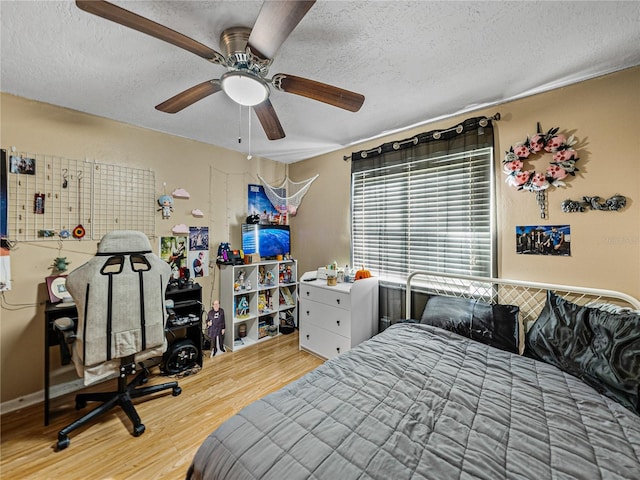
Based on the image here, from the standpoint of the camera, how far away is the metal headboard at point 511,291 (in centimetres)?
168

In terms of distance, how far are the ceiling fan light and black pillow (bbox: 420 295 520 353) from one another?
81.6 inches

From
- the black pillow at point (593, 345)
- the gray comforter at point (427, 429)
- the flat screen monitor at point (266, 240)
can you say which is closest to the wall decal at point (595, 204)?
the black pillow at point (593, 345)

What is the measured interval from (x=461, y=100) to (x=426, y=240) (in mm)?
1237

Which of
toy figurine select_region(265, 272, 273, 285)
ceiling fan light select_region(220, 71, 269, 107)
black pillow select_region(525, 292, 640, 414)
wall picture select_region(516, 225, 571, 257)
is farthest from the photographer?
toy figurine select_region(265, 272, 273, 285)

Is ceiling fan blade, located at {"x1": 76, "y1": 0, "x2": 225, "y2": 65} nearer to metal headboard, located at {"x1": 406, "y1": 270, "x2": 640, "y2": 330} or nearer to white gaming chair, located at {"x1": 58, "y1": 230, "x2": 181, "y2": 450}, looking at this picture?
white gaming chair, located at {"x1": 58, "y1": 230, "x2": 181, "y2": 450}

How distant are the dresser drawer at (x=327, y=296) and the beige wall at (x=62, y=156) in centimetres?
116

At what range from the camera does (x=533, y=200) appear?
6.41 feet

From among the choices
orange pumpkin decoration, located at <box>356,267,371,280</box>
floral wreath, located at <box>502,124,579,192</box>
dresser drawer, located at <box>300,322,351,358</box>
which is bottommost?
dresser drawer, located at <box>300,322,351,358</box>

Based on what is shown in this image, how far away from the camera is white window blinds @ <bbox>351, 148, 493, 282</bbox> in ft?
7.27

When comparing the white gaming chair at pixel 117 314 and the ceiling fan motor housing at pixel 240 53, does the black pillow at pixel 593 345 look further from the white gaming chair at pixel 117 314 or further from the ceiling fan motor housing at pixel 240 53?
the white gaming chair at pixel 117 314

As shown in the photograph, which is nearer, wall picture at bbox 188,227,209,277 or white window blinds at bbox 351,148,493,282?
white window blinds at bbox 351,148,493,282

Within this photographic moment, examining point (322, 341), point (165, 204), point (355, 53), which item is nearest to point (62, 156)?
point (165, 204)

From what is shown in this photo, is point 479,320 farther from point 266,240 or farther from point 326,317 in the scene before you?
point 266,240

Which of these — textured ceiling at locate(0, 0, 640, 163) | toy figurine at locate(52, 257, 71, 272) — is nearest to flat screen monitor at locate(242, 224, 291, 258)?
textured ceiling at locate(0, 0, 640, 163)
